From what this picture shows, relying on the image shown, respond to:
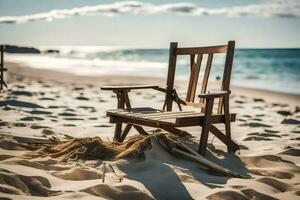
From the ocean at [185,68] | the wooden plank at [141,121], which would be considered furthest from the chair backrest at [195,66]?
the ocean at [185,68]

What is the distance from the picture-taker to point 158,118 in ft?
13.9

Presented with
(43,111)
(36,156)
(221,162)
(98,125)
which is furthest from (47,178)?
(43,111)

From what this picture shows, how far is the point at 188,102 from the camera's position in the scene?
527 centimetres

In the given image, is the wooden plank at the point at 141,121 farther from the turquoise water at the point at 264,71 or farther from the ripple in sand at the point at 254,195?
the turquoise water at the point at 264,71

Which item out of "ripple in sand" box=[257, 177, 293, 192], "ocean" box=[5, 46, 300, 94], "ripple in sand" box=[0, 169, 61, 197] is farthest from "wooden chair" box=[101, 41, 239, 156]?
"ocean" box=[5, 46, 300, 94]

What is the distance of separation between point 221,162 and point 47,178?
71.2 inches

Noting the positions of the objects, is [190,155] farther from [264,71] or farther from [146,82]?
[264,71]

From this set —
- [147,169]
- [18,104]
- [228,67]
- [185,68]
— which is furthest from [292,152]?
[185,68]

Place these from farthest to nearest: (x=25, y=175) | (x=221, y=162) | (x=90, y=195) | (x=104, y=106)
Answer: (x=104, y=106), (x=221, y=162), (x=25, y=175), (x=90, y=195)

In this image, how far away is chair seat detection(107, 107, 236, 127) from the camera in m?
4.07

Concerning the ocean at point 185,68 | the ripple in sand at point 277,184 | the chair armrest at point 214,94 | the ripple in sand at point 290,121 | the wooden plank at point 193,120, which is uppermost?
the chair armrest at point 214,94

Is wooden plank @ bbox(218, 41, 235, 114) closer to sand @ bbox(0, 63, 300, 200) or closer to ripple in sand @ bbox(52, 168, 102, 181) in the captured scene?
sand @ bbox(0, 63, 300, 200)

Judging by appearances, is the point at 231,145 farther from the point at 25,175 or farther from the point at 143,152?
the point at 25,175

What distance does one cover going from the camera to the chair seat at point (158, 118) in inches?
160
